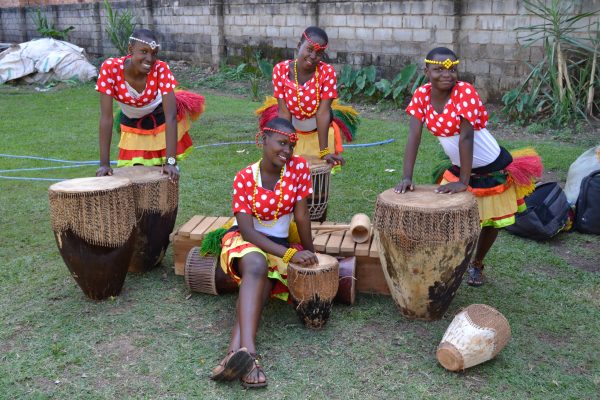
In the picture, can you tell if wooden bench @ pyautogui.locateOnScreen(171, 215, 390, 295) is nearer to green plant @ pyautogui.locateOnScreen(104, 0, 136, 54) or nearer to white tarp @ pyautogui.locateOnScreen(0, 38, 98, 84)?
white tarp @ pyautogui.locateOnScreen(0, 38, 98, 84)

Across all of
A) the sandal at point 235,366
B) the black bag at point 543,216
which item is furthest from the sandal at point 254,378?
the black bag at point 543,216

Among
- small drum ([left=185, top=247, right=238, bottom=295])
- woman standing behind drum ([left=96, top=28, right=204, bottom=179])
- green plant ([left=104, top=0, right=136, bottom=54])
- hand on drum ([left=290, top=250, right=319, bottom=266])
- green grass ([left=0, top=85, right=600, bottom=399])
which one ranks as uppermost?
green plant ([left=104, top=0, right=136, bottom=54])

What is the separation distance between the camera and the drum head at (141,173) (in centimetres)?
456

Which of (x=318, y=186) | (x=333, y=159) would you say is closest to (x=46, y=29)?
(x=333, y=159)

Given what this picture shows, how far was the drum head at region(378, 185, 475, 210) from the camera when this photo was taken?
3703 millimetres

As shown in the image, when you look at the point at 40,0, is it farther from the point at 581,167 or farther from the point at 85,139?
the point at 581,167

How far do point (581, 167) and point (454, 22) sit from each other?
5.34 metres

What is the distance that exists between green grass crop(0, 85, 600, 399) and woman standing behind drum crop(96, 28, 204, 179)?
0.86m

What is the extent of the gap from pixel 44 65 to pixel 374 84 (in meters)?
8.63

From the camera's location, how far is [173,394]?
3.32m

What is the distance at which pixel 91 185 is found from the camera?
4.21m

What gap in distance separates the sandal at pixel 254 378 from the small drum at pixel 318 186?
1.71m

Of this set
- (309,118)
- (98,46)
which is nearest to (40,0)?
(98,46)

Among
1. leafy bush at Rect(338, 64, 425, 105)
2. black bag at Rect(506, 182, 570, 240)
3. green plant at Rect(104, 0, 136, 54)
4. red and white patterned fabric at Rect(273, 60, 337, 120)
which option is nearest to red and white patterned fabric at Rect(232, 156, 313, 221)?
red and white patterned fabric at Rect(273, 60, 337, 120)
